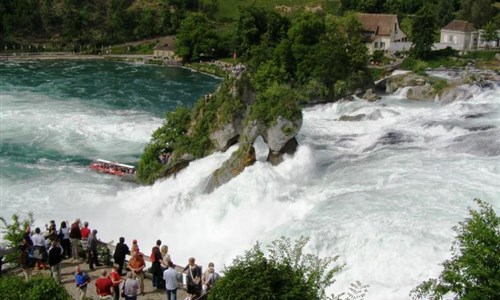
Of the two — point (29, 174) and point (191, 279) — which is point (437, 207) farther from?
point (29, 174)

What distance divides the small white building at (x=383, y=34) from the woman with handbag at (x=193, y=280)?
77104mm

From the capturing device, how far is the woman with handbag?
2039cm

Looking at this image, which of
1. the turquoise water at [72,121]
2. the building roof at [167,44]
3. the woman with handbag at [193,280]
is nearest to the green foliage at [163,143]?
the turquoise water at [72,121]

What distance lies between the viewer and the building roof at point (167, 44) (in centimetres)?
11812

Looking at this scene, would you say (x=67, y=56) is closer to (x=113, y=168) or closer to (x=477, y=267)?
(x=113, y=168)

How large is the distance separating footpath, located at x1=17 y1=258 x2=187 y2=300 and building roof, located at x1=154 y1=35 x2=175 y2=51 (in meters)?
96.1

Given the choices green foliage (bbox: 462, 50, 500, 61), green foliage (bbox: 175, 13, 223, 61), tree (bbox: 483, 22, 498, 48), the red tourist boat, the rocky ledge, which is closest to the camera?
the red tourist boat

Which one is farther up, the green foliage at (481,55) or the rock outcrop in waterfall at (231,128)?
the green foliage at (481,55)

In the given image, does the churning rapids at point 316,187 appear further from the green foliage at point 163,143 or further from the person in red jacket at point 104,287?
the person in red jacket at point 104,287

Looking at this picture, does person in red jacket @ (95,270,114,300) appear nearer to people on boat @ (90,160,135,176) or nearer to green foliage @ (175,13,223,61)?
people on boat @ (90,160,135,176)

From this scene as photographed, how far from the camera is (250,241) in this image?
3159cm

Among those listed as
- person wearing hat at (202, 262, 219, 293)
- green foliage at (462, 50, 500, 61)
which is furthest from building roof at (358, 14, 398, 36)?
person wearing hat at (202, 262, 219, 293)

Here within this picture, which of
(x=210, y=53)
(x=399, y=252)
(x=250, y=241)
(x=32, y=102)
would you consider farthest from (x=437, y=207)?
(x=210, y=53)

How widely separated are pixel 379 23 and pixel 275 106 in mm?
59469
